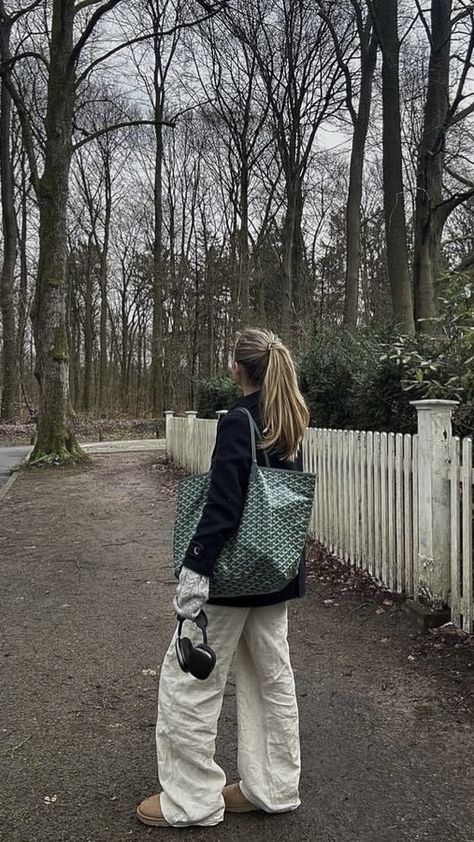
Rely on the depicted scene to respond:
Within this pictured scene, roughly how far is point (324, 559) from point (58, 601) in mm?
2535

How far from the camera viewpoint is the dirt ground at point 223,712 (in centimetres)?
254

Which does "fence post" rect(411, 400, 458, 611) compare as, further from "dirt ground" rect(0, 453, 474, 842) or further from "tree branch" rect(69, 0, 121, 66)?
"tree branch" rect(69, 0, 121, 66)

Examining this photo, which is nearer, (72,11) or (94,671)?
(94,671)

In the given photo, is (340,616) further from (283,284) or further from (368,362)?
(283,284)

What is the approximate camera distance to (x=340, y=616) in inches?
195

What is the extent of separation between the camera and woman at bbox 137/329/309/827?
7.82 feet

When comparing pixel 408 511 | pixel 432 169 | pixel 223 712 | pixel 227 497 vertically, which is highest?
pixel 432 169

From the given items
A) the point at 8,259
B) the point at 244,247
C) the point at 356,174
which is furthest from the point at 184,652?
the point at 8,259

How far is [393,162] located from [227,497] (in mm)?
11606

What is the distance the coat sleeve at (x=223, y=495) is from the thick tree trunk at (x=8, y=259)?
2549 cm

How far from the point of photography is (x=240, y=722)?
2.67 m

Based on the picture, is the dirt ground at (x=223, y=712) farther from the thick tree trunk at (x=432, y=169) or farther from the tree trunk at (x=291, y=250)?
the tree trunk at (x=291, y=250)

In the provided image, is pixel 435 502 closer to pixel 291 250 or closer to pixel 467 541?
pixel 467 541

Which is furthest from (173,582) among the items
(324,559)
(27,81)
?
(27,81)
